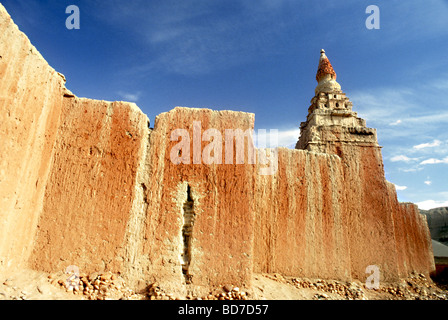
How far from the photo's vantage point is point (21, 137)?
376cm

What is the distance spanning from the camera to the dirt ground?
11.7ft

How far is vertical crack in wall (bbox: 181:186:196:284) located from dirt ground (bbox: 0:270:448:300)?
41cm

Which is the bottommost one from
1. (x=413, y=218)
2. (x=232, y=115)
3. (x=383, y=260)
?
(x=383, y=260)

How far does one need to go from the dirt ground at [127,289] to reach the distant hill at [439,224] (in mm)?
18918

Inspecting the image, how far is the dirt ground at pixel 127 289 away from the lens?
357 cm

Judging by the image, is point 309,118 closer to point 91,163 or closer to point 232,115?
point 232,115

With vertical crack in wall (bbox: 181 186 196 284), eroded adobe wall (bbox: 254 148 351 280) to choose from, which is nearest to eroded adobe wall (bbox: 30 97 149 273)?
vertical crack in wall (bbox: 181 186 196 284)

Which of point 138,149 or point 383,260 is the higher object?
point 138,149

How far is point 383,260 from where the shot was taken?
Answer: 292 inches

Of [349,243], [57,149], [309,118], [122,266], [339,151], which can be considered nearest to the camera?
[122,266]

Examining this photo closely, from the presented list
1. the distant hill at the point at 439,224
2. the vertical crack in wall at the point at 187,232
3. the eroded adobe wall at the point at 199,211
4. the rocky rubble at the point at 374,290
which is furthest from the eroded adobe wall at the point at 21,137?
the distant hill at the point at 439,224

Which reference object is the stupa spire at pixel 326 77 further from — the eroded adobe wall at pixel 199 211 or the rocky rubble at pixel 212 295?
the rocky rubble at pixel 212 295
